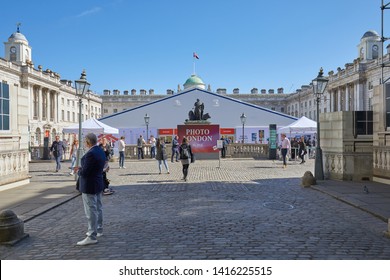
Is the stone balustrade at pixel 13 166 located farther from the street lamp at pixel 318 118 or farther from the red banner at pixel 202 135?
the red banner at pixel 202 135

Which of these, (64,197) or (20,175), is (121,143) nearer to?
(20,175)

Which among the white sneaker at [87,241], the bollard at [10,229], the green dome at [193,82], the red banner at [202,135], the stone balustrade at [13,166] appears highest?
the green dome at [193,82]

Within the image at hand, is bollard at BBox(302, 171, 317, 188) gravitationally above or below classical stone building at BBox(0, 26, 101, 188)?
below

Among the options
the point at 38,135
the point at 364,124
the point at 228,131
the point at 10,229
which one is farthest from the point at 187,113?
the point at 10,229

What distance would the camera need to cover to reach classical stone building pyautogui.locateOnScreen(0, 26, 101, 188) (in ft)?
38.9

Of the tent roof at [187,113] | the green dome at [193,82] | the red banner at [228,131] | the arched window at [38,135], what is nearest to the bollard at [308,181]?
the tent roof at [187,113]

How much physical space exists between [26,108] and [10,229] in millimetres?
8534

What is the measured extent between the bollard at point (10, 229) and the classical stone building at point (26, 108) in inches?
239

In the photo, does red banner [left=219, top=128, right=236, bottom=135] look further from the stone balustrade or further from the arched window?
the arched window

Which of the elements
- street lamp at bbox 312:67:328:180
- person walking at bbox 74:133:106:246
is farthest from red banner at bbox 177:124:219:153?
person walking at bbox 74:133:106:246

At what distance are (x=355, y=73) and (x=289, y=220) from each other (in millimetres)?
58792

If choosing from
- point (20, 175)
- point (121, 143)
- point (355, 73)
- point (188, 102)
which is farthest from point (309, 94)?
point (20, 175)

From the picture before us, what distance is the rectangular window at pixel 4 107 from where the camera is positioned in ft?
37.8

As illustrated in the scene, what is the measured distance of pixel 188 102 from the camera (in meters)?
40.7
